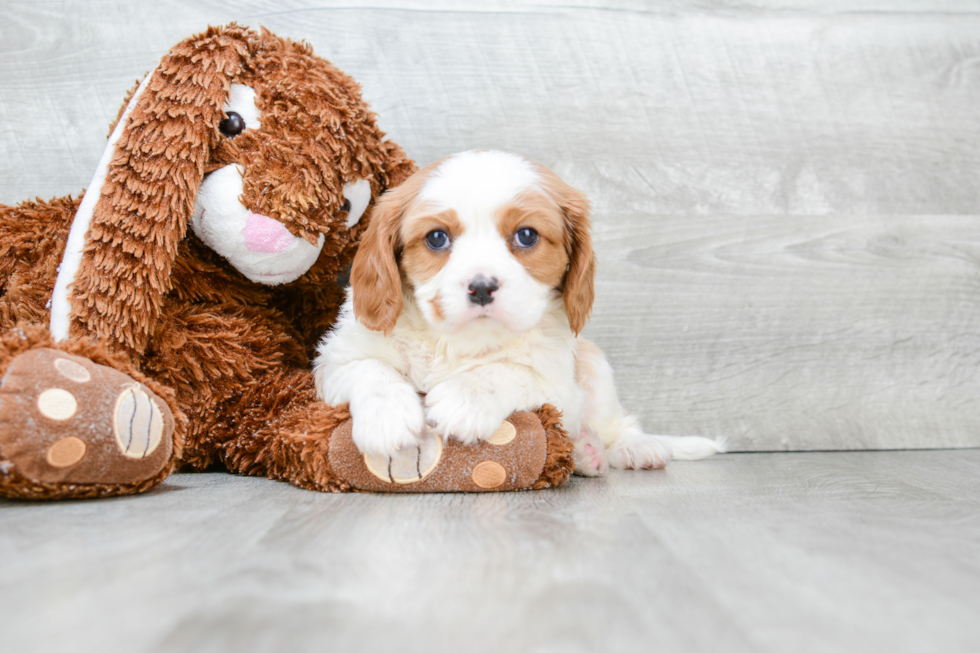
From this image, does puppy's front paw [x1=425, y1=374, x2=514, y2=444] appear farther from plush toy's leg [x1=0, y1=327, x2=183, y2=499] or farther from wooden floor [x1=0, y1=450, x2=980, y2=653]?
plush toy's leg [x1=0, y1=327, x2=183, y2=499]

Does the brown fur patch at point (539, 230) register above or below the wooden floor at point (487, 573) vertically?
above


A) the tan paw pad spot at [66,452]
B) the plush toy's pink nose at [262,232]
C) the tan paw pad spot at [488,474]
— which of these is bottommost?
the tan paw pad spot at [488,474]

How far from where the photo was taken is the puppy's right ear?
1545mm

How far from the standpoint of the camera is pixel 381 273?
1.54 metres

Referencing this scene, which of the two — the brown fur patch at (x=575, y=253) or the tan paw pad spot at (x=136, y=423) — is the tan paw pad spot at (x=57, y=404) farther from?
the brown fur patch at (x=575, y=253)

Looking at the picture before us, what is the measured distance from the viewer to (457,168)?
5.17 feet

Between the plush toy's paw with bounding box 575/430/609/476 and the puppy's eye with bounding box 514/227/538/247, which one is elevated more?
the puppy's eye with bounding box 514/227/538/247

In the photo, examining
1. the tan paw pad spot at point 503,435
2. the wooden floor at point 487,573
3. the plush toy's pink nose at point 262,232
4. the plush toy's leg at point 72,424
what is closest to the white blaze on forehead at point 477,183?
the plush toy's pink nose at point 262,232

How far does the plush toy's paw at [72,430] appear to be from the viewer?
46.3 inches

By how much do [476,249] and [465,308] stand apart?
0.46ft

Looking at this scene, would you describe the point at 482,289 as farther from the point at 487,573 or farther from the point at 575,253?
the point at 487,573

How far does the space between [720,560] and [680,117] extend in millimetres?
1632

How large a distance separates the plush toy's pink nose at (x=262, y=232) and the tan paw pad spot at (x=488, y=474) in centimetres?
65

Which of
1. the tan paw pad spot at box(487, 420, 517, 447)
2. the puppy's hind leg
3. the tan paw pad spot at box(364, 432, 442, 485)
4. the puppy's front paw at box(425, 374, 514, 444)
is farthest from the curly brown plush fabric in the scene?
the puppy's hind leg
